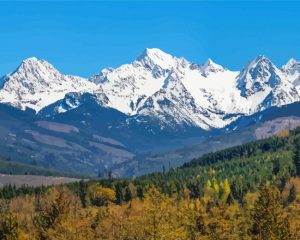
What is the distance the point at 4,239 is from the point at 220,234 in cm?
4199

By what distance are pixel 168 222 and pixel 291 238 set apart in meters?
23.5

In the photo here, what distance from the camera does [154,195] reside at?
347ft

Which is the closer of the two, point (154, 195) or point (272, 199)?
point (154, 195)

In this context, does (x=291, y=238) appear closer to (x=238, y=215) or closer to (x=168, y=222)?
(x=168, y=222)

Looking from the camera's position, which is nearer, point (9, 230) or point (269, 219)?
point (269, 219)

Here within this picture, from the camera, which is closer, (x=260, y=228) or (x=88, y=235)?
(x=260, y=228)

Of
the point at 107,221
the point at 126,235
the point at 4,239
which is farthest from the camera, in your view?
the point at 107,221

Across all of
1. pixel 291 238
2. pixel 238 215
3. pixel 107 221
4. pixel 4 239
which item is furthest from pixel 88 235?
pixel 238 215

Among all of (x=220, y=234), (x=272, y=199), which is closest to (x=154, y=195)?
(x=220, y=234)

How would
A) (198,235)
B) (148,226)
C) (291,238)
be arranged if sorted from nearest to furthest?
(148,226), (291,238), (198,235)

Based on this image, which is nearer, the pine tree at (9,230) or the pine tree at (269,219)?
the pine tree at (269,219)

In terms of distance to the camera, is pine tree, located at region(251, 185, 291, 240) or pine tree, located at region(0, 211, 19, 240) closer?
pine tree, located at region(251, 185, 291, 240)

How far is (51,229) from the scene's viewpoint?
134 m

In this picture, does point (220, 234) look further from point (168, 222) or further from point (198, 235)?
point (168, 222)
